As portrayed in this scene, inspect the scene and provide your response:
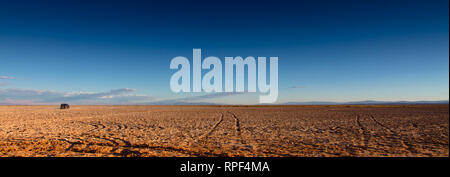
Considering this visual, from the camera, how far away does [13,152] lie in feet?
21.9

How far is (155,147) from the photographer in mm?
7438

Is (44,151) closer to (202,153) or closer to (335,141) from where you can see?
(202,153)

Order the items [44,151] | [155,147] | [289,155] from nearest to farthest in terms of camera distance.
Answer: [289,155], [44,151], [155,147]

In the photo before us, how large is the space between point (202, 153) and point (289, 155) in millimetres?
2572
